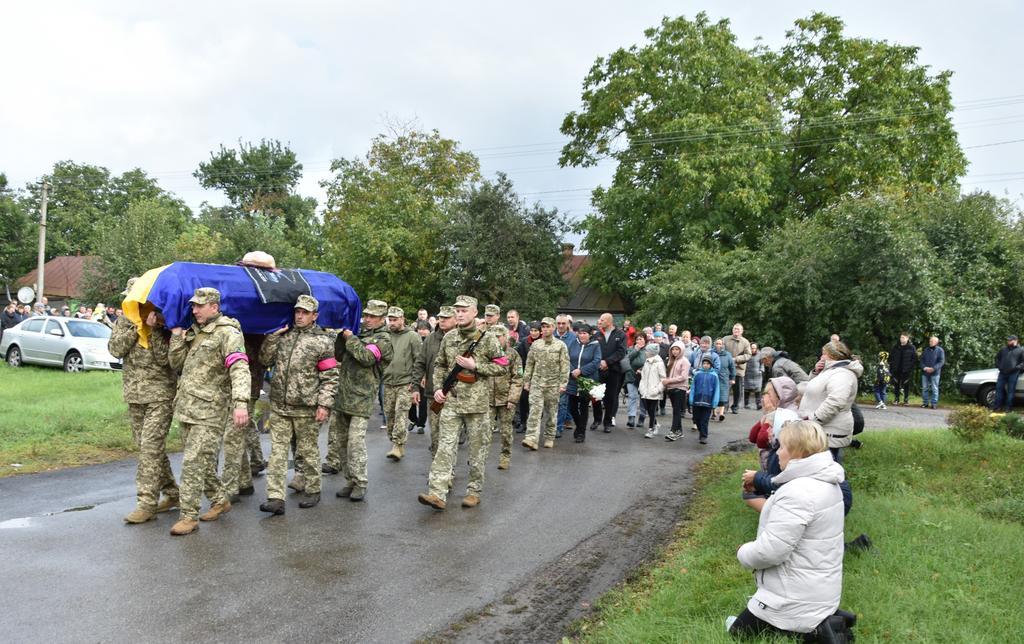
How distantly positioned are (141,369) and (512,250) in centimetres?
2783

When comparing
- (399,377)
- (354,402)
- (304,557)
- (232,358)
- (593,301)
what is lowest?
(304,557)

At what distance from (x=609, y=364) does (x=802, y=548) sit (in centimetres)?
917

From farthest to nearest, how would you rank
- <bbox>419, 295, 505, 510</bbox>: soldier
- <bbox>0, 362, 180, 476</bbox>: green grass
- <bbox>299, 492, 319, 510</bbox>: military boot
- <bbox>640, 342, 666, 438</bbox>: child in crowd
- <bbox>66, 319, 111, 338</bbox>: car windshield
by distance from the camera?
<bbox>66, 319, 111, 338</bbox>: car windshield → <bbox>640, 342, 666, 438</bbox>: child in crowd → <bbox>0, 362, 180, 476</bbox>: green grass → <bbox>419, 295, 505, 510</bbox>: soldier → <bbox>299, 492, 319, 510</bbox>: military boot

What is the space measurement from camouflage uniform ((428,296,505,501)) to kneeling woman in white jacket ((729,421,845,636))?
160 inches

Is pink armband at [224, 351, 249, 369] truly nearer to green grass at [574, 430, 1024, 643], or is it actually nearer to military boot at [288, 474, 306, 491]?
military boot at [288, 474, 306, 491]

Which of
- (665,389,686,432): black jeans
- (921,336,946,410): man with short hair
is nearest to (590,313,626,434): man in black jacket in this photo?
(665,389,686,432): black jeans

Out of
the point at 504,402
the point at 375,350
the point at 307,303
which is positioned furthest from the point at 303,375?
the point at 504,402

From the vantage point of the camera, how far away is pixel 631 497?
336 inches

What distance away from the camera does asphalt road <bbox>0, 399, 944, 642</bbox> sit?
462 centimetres

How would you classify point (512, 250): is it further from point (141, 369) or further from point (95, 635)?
point (95, 635)

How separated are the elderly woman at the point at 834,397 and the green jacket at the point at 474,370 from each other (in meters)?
3.03

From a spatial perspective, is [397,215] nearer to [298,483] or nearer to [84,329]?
[84,329]

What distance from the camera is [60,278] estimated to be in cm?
5666

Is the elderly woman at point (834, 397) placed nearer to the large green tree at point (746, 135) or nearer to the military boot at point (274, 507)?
the military boot at point (274, 507)
